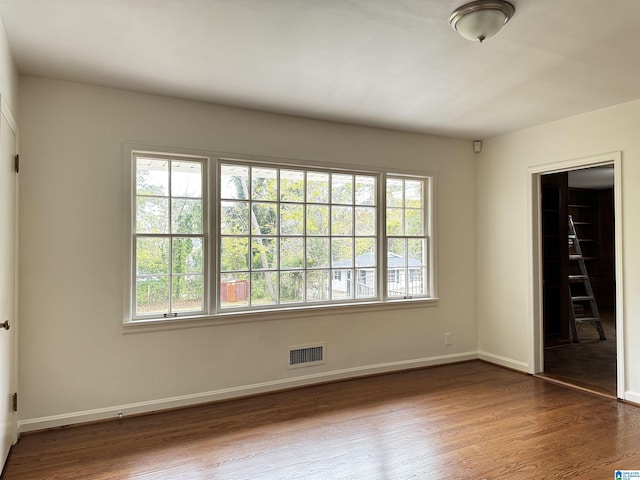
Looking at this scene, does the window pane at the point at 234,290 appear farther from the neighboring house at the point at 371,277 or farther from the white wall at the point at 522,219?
the white wall at the point at 522,219

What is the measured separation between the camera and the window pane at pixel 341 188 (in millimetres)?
4344

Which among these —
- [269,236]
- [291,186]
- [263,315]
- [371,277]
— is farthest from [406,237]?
[263,315]

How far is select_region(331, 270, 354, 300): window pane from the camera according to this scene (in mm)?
4316

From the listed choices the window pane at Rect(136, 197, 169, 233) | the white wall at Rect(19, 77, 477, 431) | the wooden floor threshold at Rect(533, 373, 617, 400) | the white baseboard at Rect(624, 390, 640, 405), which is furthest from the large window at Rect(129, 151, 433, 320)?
the white baseboard at Rect(624, 390, 640, 405)

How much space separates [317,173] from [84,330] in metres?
2.47

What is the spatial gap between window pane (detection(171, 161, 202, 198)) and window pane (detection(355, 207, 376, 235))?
66.1 inches

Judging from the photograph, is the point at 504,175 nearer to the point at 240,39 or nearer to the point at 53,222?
the point at 240,39

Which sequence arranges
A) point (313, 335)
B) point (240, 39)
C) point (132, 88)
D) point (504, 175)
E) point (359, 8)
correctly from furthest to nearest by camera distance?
1. point (504, 175)
2. point (313, 335)
3. point (132, 88)
4. point (240, 39)
5. point (359, 8)

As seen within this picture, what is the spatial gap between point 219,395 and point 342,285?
1.59m

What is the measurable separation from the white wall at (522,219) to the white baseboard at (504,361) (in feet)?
0.04

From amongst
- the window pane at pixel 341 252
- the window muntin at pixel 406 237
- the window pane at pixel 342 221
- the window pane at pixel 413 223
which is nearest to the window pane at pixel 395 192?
the window muntin at pixel 406 237

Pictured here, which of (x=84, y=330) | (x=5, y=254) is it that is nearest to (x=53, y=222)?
(x=5, y=254)

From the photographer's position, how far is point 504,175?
4.78 meters

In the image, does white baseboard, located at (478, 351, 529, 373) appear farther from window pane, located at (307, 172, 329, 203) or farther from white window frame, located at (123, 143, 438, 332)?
window pane, located at (307, 172, 329, 203)
